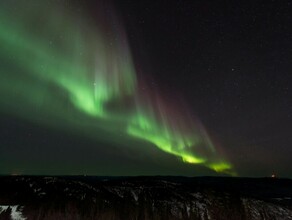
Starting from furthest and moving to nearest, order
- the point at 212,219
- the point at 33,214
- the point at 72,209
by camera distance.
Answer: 1. the point at 212,219
2. the point at 72,209
3. the point at 33,214

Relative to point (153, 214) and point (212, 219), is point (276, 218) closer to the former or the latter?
point (212, 219)

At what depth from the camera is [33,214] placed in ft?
47.3

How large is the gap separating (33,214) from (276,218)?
34.6 feet

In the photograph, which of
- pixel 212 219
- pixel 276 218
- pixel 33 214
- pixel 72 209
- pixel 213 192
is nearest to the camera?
pixel 33 214

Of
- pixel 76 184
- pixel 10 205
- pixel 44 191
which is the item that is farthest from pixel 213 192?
pixel 10 205

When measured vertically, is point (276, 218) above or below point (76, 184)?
below

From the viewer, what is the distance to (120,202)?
16500 millimetres

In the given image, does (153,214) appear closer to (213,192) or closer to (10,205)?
(213,192)

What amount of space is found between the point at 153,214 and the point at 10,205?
18.7 ft

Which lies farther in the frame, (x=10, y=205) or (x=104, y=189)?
(x=104, y=189)

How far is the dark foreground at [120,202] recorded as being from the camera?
49.3ft

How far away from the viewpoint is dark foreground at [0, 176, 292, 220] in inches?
591

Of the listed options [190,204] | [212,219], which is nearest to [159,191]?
[190,204]

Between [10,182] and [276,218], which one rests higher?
[10,182]
